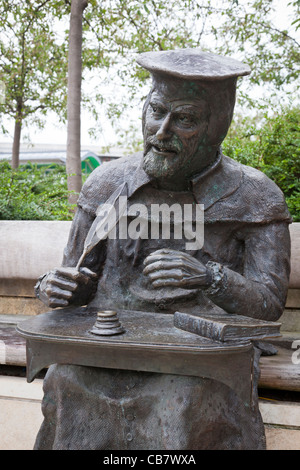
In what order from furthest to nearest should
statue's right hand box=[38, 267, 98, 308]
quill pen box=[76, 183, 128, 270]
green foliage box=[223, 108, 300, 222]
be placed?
green foliage box=[223, 108, 300, 222] → quill pen box=[76, 183, 128, 270] → statue's right hand box=[38, 267, 98, 308]

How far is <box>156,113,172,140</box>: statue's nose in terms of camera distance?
196cm

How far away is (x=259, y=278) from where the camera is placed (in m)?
2.14

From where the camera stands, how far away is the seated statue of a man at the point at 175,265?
1884 millimetres

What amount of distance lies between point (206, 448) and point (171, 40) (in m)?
5.93

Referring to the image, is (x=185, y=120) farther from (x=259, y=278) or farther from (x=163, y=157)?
(x=259, y=278)

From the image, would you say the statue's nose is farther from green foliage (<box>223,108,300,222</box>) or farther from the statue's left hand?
green foliage (<box>223,108,300,222</box>)

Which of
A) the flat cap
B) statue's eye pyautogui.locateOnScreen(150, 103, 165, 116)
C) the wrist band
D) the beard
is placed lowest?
the wrist band

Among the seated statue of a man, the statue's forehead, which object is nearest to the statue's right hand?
the seated statue of a man

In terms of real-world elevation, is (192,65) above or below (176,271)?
above

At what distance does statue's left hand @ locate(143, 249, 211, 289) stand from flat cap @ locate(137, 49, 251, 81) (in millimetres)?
663

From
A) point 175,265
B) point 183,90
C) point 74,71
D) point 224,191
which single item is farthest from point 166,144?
point 74,71

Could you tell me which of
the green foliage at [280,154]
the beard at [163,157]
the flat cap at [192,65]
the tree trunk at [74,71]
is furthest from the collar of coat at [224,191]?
the tree trunk at [74,71]

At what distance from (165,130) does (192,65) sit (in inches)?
10.2

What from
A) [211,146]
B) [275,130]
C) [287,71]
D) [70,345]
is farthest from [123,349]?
[287,71]
